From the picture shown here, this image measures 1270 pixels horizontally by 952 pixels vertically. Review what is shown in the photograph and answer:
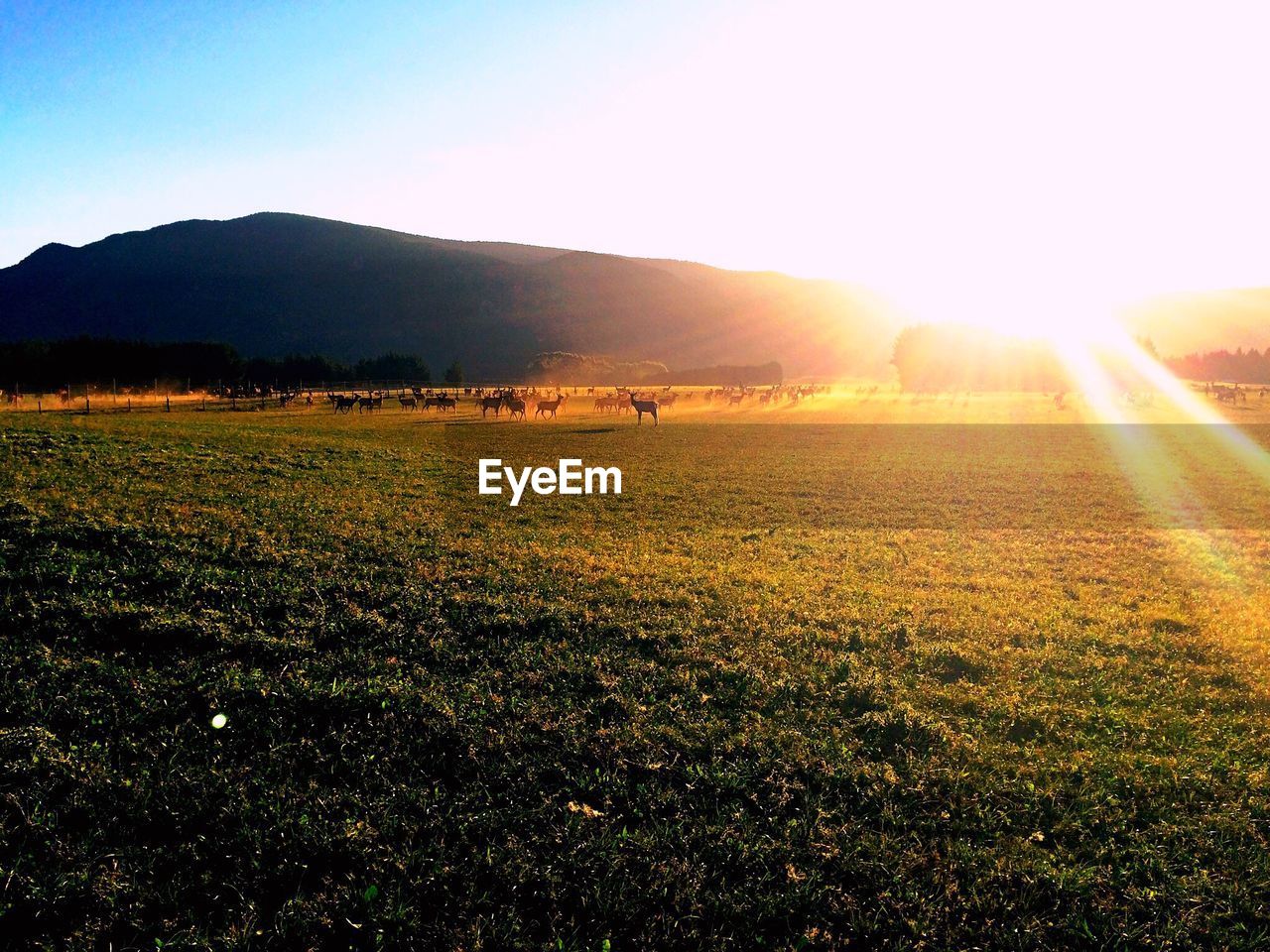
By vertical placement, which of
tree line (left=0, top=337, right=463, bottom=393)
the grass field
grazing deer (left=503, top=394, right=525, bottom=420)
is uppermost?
tree line (left=0, top=337, right=463, bottom=393)

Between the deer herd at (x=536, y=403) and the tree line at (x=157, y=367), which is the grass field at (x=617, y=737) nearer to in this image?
the deer herd at (x=536, y=403)

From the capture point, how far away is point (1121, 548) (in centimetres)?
1374

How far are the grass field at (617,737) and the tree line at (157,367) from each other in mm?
96408

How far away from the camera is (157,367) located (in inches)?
4122

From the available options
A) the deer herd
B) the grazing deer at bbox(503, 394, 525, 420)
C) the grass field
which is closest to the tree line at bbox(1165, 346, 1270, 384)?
the deer herd

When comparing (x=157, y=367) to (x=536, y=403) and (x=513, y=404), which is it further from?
(x=513, y=404)

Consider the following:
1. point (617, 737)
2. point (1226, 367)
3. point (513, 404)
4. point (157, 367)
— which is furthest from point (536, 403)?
point (1226, 367)

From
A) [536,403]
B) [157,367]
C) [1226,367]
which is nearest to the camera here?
[536,403]

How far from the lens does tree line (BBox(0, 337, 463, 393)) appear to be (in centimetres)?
9769

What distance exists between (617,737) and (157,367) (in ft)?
404

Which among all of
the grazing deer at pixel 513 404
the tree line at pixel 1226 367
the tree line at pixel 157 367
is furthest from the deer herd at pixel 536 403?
the tree line at pixel 1226 367

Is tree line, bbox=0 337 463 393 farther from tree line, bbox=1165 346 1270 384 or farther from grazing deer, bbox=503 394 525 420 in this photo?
tree line, bbox=1165 346 1270 384

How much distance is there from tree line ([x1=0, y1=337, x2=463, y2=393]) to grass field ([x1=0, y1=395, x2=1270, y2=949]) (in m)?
96.4

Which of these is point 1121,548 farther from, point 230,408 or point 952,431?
point 230,408
